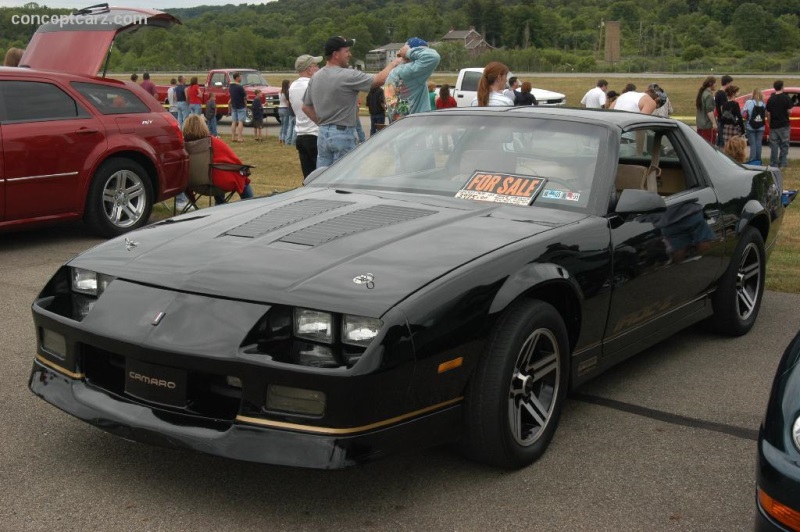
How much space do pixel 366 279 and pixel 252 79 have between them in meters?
27.9

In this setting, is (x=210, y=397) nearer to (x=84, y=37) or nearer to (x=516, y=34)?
(x=84, y=37)

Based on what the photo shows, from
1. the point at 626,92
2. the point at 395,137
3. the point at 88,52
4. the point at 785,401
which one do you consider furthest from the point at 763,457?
the point at 626,92

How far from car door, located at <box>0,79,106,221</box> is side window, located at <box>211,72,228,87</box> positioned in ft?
75.2

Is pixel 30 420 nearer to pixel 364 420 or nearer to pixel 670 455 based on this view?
pixel 364 420

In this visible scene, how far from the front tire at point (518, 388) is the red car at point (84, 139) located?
595 cm

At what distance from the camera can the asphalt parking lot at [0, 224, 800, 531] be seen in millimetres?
3361

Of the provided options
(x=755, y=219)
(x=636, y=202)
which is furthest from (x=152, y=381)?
(x=755, y=219)

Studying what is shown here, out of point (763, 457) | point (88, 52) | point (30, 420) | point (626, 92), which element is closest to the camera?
point (763, 457)

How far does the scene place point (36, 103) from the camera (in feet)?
28.3

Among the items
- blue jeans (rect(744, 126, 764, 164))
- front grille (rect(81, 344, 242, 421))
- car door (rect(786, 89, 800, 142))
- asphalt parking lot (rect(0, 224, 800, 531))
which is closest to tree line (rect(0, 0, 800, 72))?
car door (rect(786, 89, 800, 142))

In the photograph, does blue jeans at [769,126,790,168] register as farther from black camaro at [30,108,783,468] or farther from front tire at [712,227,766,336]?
black camaro at [30,108,783,468]

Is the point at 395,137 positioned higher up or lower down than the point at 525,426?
higher up

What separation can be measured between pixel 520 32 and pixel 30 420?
139 meters

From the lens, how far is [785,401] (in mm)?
2834
